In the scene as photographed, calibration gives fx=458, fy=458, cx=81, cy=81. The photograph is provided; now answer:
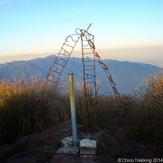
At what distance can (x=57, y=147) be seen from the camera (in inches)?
287

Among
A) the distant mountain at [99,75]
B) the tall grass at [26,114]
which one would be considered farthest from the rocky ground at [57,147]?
the distant mountain at [99,75]

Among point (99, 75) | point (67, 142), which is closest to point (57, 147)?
point (67, 142)

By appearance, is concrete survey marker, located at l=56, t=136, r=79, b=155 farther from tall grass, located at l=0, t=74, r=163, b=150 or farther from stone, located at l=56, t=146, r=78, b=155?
tall grass, located at l=0, t=74, r=163, b=150

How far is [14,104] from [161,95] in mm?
3019

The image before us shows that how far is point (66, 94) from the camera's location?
1103 cm

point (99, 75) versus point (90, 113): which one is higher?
point (90, 113)

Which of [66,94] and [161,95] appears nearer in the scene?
[161,95]

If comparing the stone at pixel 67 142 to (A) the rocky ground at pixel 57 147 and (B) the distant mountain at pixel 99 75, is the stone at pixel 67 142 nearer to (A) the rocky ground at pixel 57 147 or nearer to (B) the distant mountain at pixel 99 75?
(A) the rocky ground at pixel 57 147

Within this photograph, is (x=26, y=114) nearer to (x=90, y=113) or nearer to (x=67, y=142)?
(x=90, y=113)

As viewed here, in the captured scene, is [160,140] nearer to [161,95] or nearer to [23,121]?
[161,95]

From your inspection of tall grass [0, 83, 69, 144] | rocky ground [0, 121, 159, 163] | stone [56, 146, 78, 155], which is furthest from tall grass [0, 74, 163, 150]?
stone [56, 146, 78, 155]

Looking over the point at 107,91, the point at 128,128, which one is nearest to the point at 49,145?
the point at 128,128

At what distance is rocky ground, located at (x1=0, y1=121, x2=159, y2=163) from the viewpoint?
22.3 feet

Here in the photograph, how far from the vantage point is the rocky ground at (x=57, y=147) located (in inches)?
268
